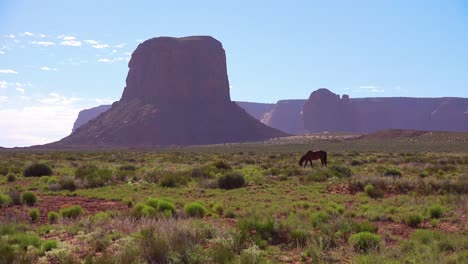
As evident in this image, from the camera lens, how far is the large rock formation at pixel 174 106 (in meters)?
134

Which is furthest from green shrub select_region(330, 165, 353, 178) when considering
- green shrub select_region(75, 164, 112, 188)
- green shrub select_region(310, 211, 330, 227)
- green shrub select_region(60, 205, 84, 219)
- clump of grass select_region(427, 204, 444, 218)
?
green shrub select_region(60, 205, 84, 219)

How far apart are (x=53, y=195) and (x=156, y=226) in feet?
35.5

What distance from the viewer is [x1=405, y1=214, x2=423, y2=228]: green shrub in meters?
12.3

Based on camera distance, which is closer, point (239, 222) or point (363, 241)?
point (363, 241)

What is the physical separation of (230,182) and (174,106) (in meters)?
127

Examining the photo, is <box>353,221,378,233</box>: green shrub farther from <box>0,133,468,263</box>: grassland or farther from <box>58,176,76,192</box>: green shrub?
<box>58,176,76,192</box>: green shrub

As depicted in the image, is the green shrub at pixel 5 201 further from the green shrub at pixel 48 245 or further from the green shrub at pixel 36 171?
the green shrub at pixel 36 171

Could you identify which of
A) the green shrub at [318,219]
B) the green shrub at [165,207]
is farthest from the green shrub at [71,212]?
the green shrub at [318,219]

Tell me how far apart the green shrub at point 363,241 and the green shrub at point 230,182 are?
1200 centimetres

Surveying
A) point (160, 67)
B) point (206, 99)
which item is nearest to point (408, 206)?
point (206, 99)

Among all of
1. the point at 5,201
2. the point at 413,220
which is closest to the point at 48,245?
the point at 5,201

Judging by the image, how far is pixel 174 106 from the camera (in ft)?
481

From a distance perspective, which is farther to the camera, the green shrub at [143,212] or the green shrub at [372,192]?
the green shrub at [372,192]

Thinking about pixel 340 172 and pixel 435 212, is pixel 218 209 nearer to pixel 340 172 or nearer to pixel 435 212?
pixel 435 212
